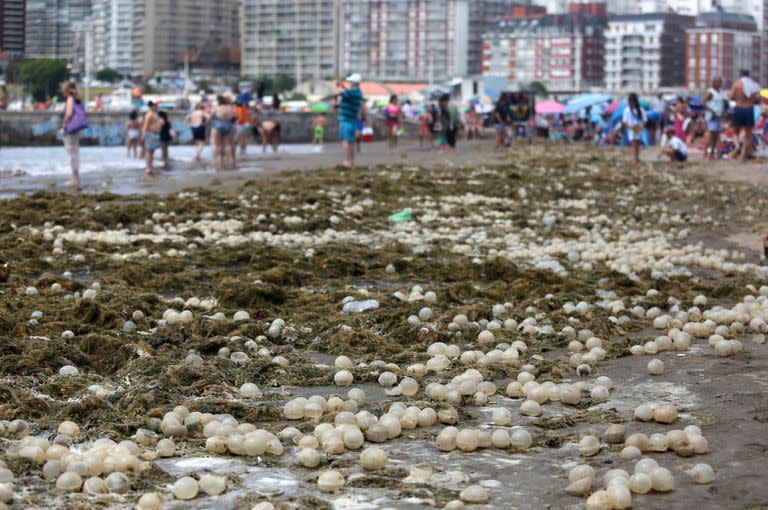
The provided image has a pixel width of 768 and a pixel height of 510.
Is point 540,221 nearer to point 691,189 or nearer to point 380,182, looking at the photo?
point 380,182

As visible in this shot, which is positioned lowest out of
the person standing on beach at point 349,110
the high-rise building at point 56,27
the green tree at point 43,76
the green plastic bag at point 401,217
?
the green plastic bag at point 401,217

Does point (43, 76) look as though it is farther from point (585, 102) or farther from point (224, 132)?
point (224, 132)

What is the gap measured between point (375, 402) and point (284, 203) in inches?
376

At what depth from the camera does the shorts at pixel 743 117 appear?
27.4 m

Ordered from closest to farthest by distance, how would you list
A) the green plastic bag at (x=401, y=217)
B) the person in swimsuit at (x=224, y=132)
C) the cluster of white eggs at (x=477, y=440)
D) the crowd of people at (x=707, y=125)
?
the cluster of white eggs at (x=477, y=440)
the green plastic bag at (x=401, y=217)
the crowd of people at (x=707, y=125)
the person in swimsuit at (x=224, y=132)

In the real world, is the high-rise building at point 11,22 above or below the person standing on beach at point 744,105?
above

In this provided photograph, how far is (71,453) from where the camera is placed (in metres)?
4.80

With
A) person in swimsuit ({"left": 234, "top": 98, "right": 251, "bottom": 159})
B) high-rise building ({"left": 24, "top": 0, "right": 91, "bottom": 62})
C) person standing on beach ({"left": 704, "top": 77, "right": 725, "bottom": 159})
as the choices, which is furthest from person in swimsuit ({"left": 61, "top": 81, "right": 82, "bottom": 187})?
high-rise building ({"left": 24, "top": 0, "right": 91, "bottom": 62})

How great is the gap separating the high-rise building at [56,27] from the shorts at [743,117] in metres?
52.4

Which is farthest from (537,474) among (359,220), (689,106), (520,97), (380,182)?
(520,97)

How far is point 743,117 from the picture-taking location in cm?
2762

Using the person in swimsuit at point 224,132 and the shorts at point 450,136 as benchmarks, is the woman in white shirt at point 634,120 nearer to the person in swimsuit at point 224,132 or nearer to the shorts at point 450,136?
the person in swimsuit at point 224,132

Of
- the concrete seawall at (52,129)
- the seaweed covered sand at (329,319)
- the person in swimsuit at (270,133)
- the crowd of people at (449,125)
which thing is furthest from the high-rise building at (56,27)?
the seaweed covered sand at (329,319)

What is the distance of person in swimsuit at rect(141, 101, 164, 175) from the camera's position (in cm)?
2591
